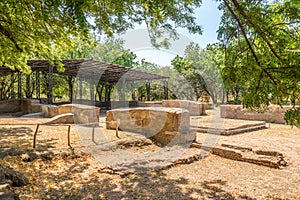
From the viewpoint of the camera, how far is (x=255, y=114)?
1259 cm

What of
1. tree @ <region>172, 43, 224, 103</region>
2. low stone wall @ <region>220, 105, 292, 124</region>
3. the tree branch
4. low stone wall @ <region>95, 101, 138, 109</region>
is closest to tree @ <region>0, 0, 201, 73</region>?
Result: the tree branch

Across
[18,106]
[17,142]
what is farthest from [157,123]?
[18,106]

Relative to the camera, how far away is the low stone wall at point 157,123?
281 inches

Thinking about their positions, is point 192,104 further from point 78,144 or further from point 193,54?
point 193,54

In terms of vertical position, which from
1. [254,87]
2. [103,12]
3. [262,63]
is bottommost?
[254,87]

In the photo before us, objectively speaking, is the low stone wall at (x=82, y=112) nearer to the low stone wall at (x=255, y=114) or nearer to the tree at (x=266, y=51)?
the tree at (x=266, y=51)

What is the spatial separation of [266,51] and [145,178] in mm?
3178

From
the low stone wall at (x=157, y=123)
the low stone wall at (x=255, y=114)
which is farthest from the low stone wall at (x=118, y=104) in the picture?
the low stone wall at (x=157, y=123)

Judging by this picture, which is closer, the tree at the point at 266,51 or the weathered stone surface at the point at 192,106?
the tree at the point at 266,51

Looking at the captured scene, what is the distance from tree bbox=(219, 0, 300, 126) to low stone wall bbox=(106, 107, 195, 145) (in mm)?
4341

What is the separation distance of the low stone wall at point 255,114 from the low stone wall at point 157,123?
619 cm

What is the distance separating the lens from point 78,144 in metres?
6.23

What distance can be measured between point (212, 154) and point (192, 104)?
8.98m

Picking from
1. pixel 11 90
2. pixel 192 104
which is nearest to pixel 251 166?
pixel 192 104
